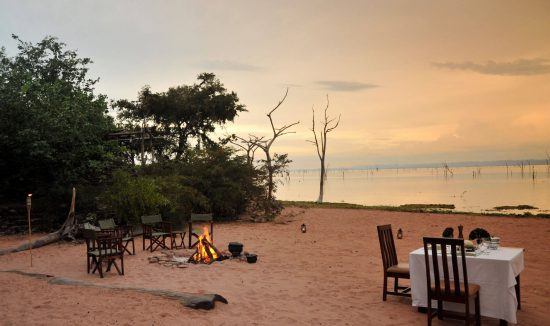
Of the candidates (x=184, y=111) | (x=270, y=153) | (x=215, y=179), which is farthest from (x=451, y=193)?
(x=215, y=179)

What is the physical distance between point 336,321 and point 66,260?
7.59 metres

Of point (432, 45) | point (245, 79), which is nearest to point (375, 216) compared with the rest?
point (432, 45)

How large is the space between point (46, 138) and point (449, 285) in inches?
534

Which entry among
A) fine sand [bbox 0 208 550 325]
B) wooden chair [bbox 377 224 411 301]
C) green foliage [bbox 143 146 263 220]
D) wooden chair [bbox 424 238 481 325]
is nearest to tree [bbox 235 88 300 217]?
green foliage [bbox 143 146 263 220]

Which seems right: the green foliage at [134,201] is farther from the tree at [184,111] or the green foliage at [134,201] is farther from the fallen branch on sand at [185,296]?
the tree at [184,111]

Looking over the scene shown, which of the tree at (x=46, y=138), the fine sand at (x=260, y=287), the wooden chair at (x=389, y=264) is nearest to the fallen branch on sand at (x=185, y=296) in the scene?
the fine sand at (x=260, y=287)

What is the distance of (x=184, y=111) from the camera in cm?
2566

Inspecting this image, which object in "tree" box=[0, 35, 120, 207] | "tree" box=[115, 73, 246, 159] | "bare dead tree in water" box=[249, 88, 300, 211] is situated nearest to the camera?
"tree" box=[0, 35, 120, 207]

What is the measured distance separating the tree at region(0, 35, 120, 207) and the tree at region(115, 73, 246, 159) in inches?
293

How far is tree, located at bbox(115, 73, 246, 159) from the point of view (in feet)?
83.7

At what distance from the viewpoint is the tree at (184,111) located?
2552cm

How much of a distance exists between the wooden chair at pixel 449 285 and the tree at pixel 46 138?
1272 centimetres

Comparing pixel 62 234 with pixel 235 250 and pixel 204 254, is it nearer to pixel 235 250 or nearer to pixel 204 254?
pixel 204 254

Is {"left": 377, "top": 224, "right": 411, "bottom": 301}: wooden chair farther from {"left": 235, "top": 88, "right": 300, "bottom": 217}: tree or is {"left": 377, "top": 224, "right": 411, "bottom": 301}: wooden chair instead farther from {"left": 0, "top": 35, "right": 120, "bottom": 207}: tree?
{"left": 235, "top": 88, "right": 300, "bottom": 217}: tree
